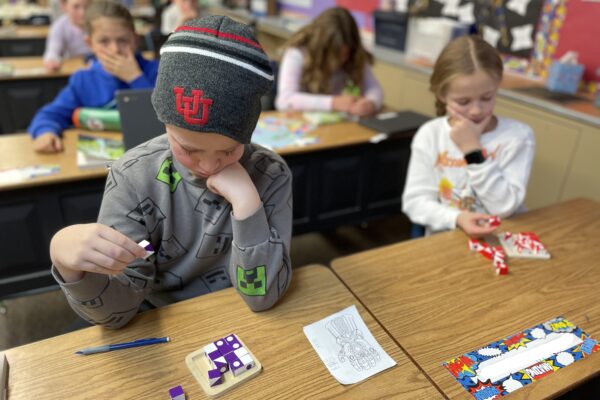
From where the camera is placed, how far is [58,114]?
6.30ft

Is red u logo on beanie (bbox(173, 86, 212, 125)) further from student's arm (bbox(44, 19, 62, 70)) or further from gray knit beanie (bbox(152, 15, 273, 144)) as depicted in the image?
student's arm (bbox(44, 19, 62, 70))

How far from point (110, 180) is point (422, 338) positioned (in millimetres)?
710

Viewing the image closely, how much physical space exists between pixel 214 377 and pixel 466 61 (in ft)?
3.59

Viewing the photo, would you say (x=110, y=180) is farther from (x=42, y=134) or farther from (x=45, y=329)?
(x=45, y=329)

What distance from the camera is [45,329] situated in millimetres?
1888

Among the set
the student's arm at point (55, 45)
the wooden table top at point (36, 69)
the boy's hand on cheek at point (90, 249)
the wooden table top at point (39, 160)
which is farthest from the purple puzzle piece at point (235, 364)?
the student's arm at point (55, 45)

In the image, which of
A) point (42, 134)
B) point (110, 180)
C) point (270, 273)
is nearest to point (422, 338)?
point (270, 273)

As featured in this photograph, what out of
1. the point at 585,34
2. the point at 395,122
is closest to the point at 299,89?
the point at 395,122

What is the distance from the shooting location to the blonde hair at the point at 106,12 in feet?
6.06

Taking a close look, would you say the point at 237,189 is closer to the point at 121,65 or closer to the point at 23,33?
the point at 121,65

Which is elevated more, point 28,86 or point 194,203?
point 194,203

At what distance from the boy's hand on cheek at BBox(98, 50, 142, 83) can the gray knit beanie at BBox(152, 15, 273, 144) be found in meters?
1.27

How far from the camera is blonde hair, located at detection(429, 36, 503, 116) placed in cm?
130

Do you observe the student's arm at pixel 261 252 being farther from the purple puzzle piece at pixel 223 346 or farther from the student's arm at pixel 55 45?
the student's arm at pixel 55 45
